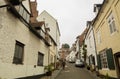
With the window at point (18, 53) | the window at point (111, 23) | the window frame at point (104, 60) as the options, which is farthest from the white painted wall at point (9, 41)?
the window frame at point (104, 60)

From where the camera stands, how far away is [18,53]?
29.6 ft

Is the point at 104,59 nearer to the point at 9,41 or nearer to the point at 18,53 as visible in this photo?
the point at 18,53

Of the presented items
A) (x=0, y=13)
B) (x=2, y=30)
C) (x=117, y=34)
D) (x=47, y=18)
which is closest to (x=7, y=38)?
(x=2, y=30)

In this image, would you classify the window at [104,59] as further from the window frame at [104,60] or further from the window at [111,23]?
the window at [111,23]

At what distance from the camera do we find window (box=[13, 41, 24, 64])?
28.0ft

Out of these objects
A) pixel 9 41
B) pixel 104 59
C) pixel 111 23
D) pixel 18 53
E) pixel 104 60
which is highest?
pixel 111 23

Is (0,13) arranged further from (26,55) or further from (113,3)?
(113,3)

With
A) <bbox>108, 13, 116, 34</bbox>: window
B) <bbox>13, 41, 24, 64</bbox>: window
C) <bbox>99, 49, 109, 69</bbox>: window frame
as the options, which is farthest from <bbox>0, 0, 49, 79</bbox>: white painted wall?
<bbox>99, 49, 109, 69</bbox>: window frame

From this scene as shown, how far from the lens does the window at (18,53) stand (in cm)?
852

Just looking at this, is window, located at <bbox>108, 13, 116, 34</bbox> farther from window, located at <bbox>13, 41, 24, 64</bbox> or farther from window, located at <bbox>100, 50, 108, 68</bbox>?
window, located at <bbox>13, 41, 24, 64</bbox>

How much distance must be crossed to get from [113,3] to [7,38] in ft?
29.1

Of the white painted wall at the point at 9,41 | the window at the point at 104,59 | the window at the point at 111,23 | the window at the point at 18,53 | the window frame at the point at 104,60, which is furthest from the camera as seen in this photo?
the window at the point at 104,59

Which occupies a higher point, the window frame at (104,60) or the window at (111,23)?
the window at (111,23)

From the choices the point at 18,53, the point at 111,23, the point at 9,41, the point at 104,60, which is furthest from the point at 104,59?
the point at 9,41
